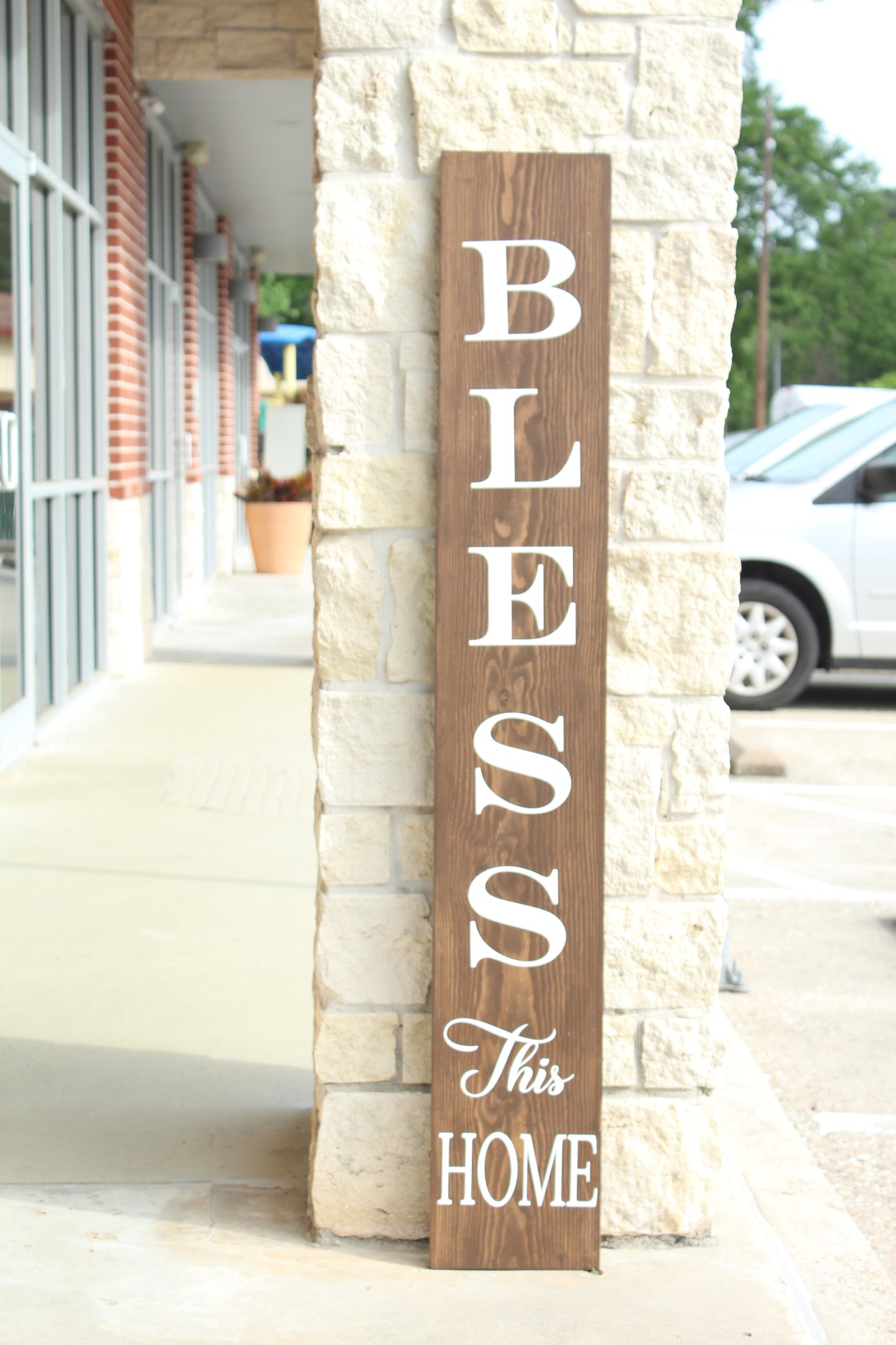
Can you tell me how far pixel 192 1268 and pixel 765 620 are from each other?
694cm

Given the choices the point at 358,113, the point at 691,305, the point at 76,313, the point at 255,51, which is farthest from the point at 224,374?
the point at 691,305

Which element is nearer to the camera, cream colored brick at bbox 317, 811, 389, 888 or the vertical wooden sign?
the vertical wooden sign

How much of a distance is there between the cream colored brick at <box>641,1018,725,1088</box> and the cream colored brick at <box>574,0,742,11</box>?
173 cm

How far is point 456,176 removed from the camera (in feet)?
8.45

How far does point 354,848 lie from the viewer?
277cm

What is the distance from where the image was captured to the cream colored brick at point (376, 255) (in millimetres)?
2637

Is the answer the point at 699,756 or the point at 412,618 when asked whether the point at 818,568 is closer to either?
the point at 699,756

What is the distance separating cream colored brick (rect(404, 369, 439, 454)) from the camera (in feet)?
8.77

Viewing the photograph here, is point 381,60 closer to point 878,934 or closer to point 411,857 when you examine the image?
point 411,857

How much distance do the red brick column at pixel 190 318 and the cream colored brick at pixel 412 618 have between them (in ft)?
36.3

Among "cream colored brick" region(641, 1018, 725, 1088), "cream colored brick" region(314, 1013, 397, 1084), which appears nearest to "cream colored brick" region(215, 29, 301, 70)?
"cream colored brick" region(314, 1013, 397, 1084)

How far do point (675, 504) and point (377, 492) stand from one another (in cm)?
52

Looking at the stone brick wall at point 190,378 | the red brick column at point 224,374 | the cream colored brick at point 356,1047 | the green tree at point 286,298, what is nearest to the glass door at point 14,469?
the cream colored brick at point 356,1047

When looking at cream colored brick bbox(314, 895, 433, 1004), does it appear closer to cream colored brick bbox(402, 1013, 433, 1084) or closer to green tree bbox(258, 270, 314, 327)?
cream colored brick bbox(402, 1013, 433, 1084)
